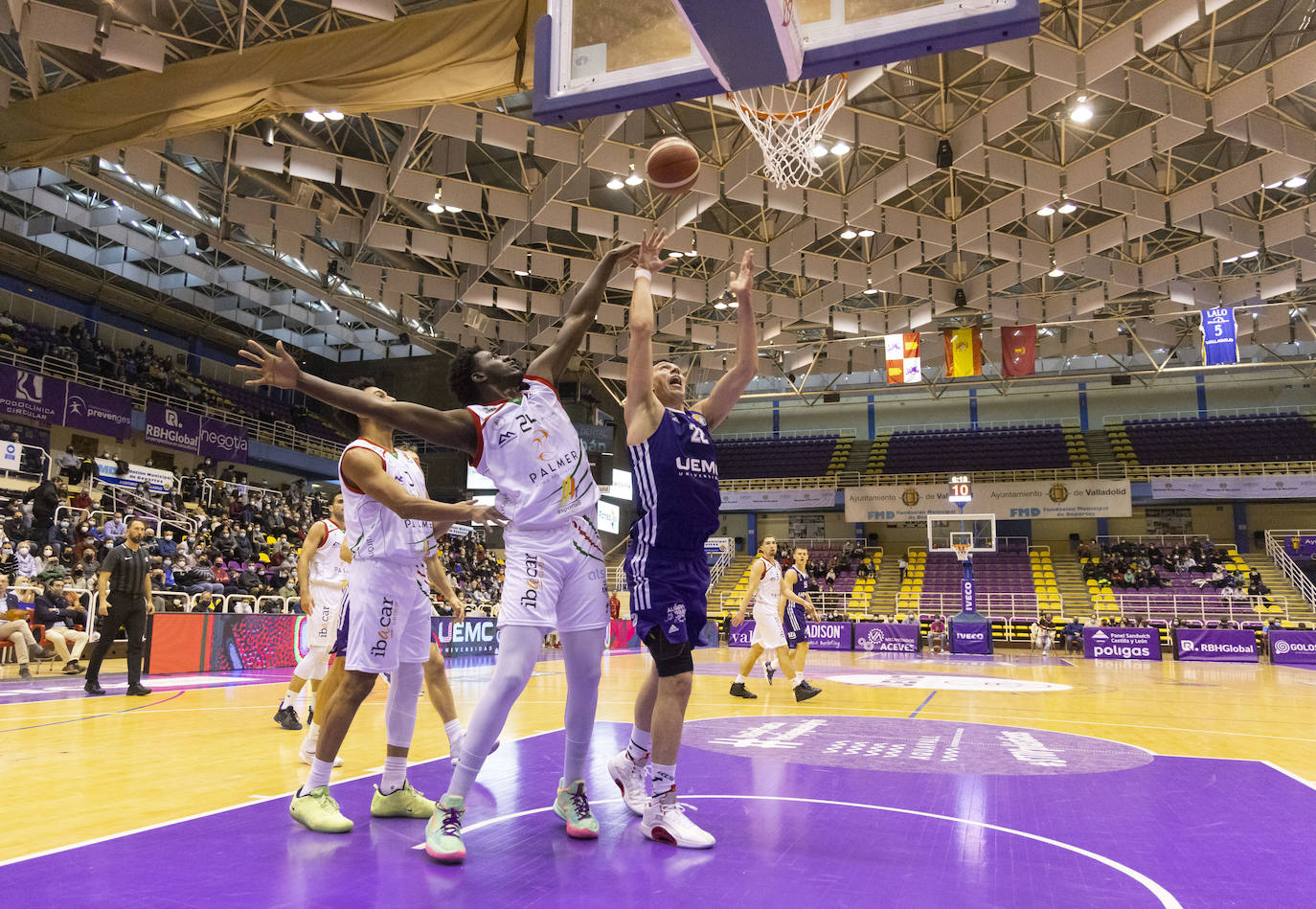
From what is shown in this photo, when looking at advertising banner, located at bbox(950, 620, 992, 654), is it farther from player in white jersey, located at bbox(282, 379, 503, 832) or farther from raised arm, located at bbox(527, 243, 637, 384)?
raised arm, located at bbox(527, 243, 637, 384)

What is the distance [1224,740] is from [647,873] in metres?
6.05

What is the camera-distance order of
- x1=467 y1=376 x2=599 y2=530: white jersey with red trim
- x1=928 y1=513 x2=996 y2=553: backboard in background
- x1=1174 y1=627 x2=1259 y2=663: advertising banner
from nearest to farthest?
1. x1=467 y1=376 x2=599 y2=530: white jersey with red trim
2. x1=1174 y1=627 x2=1259 y2=663: advertising banner
3. x1=928 y1=513 x2=996 y2=553: backboard in background

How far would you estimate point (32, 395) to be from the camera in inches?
771

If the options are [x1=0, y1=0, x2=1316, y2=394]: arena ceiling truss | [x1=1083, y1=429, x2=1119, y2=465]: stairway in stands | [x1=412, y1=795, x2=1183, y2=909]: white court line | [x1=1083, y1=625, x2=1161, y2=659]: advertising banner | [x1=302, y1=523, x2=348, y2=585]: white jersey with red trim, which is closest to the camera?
[x1=412, y1=795, x2=1183, y2=909]: white court line

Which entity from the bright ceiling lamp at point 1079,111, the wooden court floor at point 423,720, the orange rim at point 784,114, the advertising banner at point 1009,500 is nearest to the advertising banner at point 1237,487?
the advertising banner at point 1009,500

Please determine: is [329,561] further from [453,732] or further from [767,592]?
Answer: [767,592]

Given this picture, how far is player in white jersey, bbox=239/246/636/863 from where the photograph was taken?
3344 millimetres

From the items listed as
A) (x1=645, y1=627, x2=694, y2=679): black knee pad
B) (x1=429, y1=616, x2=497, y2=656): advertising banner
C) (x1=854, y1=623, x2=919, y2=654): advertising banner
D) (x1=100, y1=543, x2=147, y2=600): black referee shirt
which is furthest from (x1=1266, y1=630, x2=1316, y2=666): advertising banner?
(x1=100, y1=543, x2=147, y2=600): black referee shirt

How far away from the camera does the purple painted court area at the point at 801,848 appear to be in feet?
9.12

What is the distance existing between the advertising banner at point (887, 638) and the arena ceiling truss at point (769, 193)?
7.99m

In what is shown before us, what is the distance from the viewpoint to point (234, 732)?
21.6 feet

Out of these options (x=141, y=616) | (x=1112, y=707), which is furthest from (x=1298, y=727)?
(x=141, y=616)

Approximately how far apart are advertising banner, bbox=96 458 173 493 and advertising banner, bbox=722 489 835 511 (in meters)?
18.8

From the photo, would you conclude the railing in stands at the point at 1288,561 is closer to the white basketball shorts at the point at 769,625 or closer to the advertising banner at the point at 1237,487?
the advertising banner at the point at 1237,487
